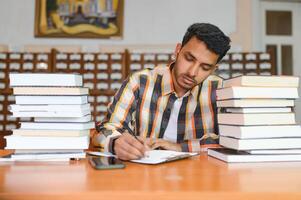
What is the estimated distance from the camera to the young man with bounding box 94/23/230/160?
149cm

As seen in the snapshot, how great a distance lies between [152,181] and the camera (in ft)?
2.17

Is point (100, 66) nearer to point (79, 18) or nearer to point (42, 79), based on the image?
point (79, 18)

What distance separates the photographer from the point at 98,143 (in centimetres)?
123

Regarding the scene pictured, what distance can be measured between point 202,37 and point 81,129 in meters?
0.78

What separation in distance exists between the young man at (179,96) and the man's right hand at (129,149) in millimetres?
414

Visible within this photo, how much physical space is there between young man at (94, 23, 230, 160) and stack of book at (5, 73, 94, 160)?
47 cm

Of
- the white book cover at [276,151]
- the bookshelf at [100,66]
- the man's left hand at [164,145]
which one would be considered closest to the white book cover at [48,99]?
the man's left hand at [164,145]

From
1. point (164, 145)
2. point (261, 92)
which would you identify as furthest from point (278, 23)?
point (261, 92)

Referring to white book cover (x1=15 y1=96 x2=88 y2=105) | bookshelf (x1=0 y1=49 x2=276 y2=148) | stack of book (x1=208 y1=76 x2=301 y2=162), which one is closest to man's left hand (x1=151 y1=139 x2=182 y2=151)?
stack of book (x1=208 y1=76 x2=301 y2=162)

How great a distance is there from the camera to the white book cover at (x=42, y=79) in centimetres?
92

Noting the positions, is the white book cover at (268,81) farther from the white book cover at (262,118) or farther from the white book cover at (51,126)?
the white book cover at (51,126)

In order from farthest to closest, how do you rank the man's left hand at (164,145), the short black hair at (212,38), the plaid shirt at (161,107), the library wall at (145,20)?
1. the library wall at (145,20)
2. the plaid shirt at (161,107)
3. the short black hair at (212,38)
4. the man's left hand at (164,145)

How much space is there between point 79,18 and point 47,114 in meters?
2.96

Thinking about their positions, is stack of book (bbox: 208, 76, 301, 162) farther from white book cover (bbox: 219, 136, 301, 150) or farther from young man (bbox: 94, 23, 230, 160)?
young man (bbox: 94, 23, 230, 160)
